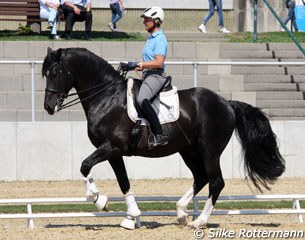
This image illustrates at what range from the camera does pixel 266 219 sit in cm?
1510

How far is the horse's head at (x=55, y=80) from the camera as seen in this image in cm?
1363

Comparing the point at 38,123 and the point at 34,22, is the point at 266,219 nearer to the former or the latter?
the point at 38,123

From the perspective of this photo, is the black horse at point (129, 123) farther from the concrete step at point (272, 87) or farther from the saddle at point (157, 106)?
the concrete step at point (272, 87)

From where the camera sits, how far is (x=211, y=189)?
13.8 metres

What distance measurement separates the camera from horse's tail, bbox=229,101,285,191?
46.6ft

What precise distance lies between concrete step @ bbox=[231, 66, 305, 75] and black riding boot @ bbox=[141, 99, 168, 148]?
9.42 metres

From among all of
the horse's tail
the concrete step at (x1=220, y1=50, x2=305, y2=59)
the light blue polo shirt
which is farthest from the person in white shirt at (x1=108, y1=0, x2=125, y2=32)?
the light blue polo shirt

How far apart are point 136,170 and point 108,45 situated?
4636mm

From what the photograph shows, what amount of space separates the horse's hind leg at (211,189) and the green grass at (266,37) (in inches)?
503

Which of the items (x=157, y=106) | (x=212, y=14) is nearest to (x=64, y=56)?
(x=157, y=106)

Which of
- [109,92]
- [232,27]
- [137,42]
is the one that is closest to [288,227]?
[109,92]

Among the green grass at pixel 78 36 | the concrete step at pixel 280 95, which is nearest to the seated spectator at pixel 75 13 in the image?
the green grass at pixel 78 36

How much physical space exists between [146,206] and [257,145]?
2816 mm

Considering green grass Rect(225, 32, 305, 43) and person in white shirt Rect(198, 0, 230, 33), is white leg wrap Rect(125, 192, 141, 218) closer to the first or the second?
green grass Rect(225, 32, 305, 43)
